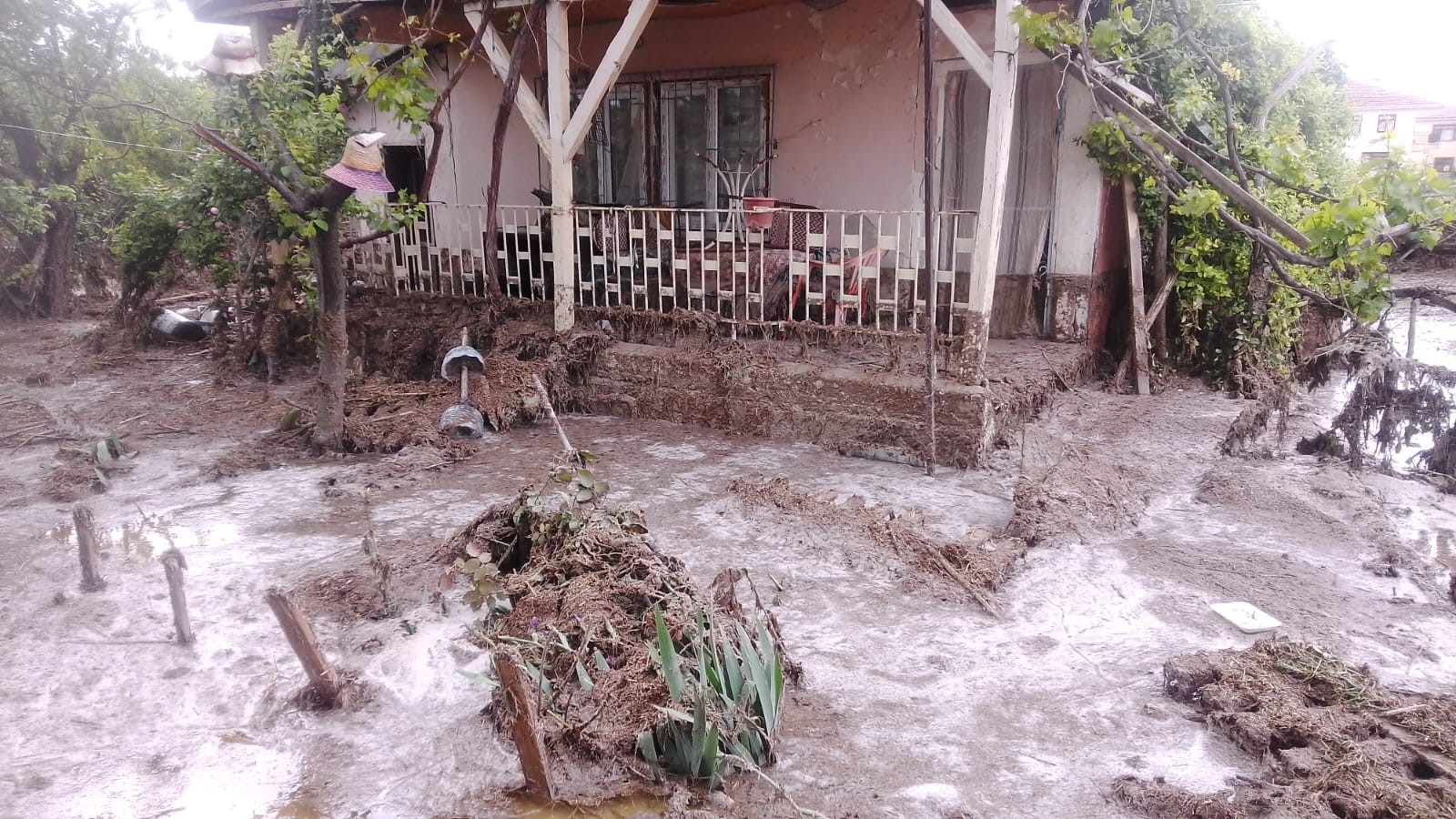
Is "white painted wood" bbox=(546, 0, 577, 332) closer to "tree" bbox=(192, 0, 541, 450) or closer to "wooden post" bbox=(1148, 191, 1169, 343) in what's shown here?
"tree" bbox=(192, 0, 541, 450)

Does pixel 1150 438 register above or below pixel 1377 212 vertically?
below

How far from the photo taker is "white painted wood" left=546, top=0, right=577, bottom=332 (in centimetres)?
707

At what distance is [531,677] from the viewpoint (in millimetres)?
3137

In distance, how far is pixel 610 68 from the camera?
6.84 m

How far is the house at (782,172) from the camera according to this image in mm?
7078

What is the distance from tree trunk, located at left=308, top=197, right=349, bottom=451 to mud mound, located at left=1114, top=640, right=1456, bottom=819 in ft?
18.3

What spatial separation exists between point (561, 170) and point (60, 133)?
→ 271 inches

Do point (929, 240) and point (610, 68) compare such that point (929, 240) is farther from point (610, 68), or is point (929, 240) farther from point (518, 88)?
point (518, 88)

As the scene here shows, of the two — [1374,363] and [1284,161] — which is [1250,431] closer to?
[1374,363]

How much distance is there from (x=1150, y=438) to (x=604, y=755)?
16.6ft

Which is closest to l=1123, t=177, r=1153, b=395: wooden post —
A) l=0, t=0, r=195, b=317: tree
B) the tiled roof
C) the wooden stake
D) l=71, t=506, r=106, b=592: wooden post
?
the wooden stake

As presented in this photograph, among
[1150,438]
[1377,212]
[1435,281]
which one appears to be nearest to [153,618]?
[1377,212]

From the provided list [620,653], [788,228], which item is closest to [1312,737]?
[620,653]

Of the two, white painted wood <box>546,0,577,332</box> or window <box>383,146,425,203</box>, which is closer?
white painted wood <box>546,0,577,332</box>
